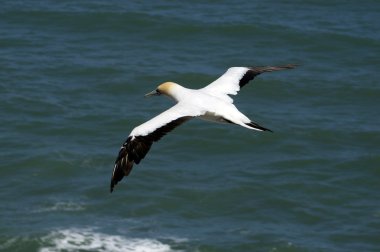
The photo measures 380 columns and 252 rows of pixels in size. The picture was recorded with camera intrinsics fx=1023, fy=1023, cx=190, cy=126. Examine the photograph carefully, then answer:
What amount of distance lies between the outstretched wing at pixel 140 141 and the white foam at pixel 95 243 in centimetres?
1299

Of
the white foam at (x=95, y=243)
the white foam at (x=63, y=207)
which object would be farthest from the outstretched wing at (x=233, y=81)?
the white foam at (x=63, y=207)

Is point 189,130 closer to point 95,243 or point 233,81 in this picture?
point 95,243

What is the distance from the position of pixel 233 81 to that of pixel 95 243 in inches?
457

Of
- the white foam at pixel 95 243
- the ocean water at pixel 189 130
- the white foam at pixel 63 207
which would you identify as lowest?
the white foam at pixel 95 243

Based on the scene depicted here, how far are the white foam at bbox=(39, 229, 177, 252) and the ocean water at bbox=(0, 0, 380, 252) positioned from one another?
5 cm

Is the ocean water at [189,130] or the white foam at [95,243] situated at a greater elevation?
the ocean water at [189,130]

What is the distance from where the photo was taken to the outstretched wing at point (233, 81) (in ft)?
70.5

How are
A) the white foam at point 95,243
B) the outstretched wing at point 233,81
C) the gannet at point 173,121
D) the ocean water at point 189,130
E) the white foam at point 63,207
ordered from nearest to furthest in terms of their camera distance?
the gannet at point 173,121, the outstretched wing at point 233,81, the white foam at point 95,243, the ocean water at point 189,130, the white foam at point 63,207

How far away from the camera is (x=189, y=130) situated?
39469mm

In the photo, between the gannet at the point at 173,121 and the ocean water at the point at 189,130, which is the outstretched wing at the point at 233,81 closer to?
the gannet at the point at 173,121

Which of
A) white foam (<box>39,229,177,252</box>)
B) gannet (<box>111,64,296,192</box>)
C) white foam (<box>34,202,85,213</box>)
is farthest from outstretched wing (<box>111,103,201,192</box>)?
white foam (<box>34,202,85,213</box>)

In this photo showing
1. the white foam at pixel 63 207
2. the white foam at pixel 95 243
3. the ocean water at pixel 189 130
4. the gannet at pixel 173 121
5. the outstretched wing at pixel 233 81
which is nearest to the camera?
the gannet at pixel 173 121

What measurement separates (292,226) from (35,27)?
20.4 m

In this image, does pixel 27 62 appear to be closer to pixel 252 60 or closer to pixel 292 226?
pixel 252 60
